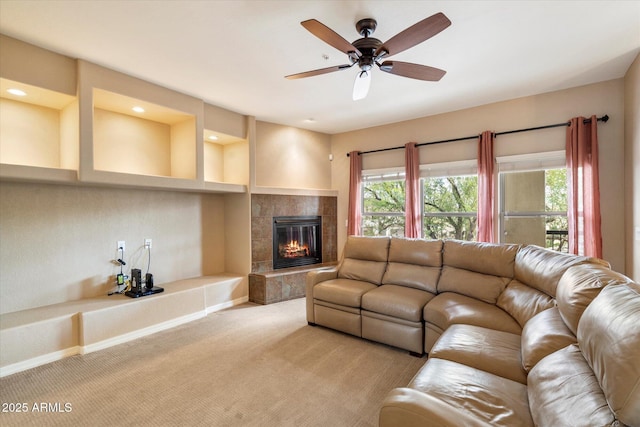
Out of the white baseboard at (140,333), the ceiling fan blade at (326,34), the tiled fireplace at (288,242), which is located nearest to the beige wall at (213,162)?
the tiled fireplace at (288,242)

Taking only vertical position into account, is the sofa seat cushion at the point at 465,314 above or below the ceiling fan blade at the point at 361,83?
below

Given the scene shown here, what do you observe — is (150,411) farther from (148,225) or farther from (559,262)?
(559,262)

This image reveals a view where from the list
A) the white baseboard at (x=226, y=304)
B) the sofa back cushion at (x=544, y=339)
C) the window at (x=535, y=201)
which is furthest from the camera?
the white baseboard at (x=226, y=304)

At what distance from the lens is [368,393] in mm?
2205

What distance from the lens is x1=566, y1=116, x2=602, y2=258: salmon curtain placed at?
11.1 feet

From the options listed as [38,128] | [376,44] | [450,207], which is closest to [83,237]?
[38,128]

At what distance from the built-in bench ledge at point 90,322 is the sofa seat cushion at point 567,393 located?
11.8 feet

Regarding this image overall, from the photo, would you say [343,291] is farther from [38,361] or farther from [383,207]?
[38,361]

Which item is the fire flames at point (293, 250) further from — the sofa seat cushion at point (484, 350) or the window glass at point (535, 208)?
the sofa seat cushion at point (484, 350)

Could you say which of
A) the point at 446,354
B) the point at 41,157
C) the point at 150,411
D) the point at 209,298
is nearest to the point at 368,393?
the point at 446,354

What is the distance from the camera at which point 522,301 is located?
7.72 feet

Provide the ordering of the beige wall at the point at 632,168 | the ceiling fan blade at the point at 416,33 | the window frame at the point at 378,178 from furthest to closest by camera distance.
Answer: the window frame at the point at 378,178, the beige wall at the point at 632,168, the ceiling fan blade at the point at 416,33

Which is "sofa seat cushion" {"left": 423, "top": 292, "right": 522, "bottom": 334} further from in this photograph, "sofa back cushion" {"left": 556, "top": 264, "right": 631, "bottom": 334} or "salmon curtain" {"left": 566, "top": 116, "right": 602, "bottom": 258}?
"salmon curtain" {"left": 566, "top": 116, "right": 602, "bottom": 258}

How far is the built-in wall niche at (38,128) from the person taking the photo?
2.84m
